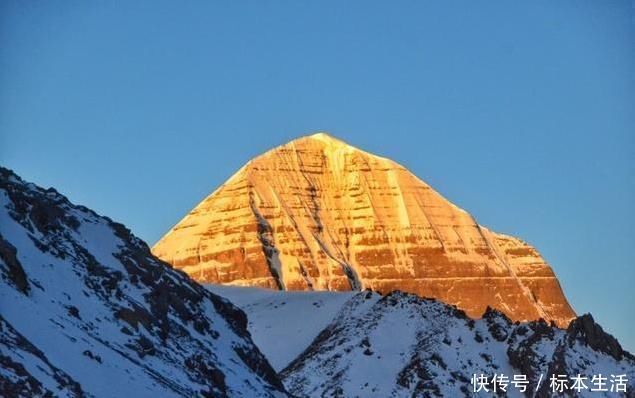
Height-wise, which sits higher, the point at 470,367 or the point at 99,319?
the point at 470,367

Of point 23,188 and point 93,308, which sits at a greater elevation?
point 23,188

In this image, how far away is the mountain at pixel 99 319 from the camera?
113 metres

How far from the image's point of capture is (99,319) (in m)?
130

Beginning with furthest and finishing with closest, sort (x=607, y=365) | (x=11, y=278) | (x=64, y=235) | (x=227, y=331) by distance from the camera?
(x=607, y=365)
(x=227, y=331)
(x=64, y=235)
(x=11, y=278)

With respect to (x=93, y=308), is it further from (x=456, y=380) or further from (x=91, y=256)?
(x=456, y=380)

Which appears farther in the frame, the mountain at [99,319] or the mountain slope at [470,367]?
the mountain slope at [470,367]

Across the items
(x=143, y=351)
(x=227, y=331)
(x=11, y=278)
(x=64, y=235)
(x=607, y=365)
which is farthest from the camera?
(x=607, y=365)

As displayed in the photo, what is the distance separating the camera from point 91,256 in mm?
142625

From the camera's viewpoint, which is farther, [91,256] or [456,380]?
[456,380]

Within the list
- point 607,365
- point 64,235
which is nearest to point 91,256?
point 64,235

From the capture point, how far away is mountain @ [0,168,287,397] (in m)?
113

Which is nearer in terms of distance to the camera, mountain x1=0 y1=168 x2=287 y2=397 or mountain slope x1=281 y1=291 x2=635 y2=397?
mountain x1=0 y1=168 x2=287 y2=397

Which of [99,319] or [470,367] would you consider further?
[470,367]

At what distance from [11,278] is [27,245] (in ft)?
40.7
